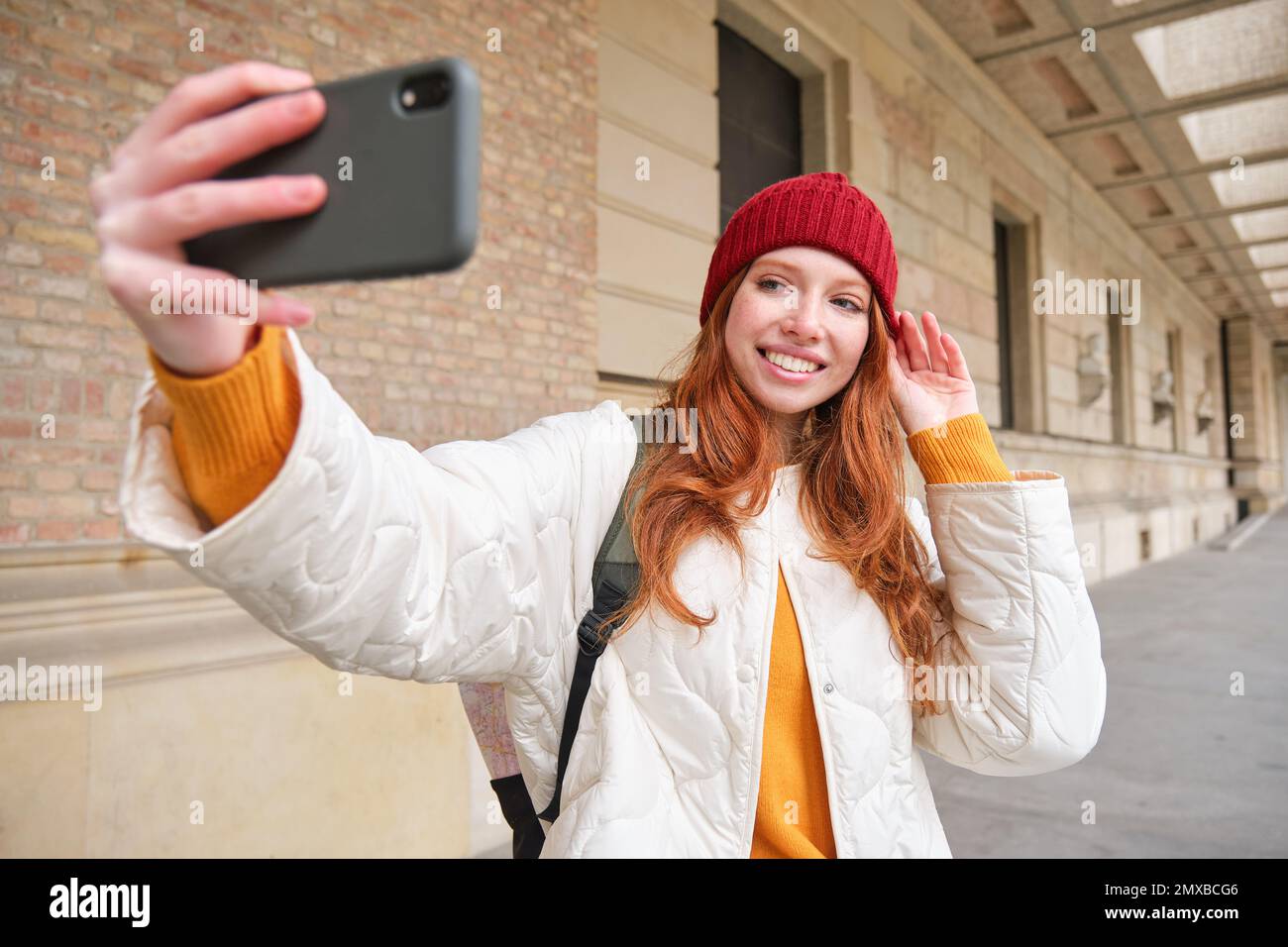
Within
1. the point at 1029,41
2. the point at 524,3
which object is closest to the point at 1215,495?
the point at 1029,41

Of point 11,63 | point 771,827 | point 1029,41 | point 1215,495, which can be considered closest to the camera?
point 771,827

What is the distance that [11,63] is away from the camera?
2.77 meters

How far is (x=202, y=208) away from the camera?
1.97ft

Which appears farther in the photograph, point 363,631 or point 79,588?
point 79,588

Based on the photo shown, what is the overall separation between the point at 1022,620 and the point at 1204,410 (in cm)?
2367

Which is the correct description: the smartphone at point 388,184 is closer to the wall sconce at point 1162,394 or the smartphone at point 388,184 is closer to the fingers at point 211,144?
the fingers at point 211,144

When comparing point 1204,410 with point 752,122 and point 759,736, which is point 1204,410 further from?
point 759,736

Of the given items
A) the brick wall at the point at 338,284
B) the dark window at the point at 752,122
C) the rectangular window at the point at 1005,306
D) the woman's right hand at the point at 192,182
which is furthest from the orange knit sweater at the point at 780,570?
the rectangular window at the point at 1005,306

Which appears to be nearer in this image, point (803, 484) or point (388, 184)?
point (388, 184)

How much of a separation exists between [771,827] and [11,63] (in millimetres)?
3228

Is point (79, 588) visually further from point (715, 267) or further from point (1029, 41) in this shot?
point (1029, 41)

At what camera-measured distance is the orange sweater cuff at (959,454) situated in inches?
59.9

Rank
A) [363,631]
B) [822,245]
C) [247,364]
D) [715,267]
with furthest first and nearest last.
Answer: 1. [715,267]
2. [822,245]
3. [363,631]
4. [247,364]

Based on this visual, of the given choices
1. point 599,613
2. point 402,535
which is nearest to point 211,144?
point 402,535
